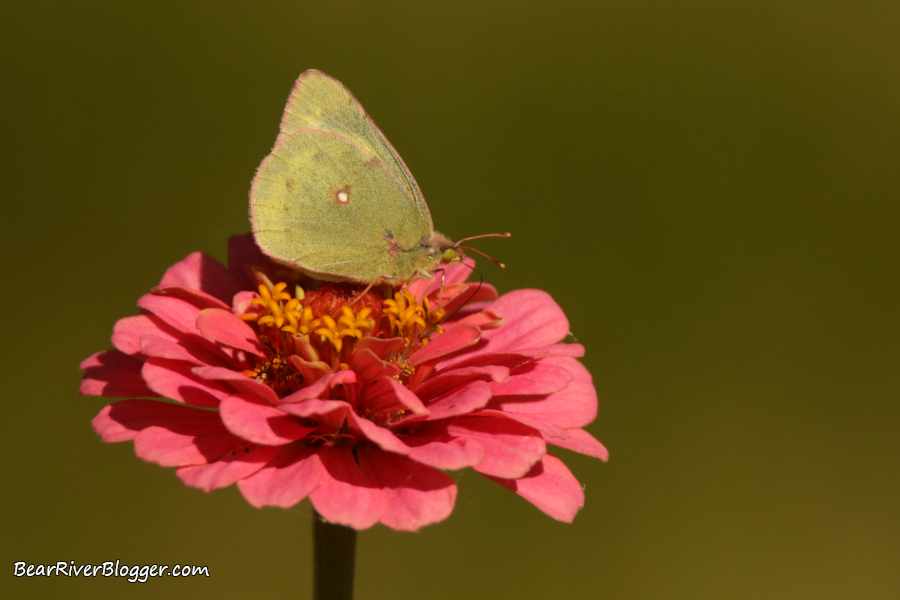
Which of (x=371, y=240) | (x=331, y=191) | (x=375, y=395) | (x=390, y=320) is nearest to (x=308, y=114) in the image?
(x=331, y=191)

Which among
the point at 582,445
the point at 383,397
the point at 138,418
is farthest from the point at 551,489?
the point at 138,418

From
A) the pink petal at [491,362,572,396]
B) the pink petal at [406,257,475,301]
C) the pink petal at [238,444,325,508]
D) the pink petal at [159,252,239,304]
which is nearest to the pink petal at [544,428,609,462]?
the pink petal at [491,362,572,396]

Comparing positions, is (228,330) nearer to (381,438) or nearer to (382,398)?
(382,398)

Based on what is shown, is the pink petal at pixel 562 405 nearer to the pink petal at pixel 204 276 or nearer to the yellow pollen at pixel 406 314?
the yellow pollen at pixel 406 314

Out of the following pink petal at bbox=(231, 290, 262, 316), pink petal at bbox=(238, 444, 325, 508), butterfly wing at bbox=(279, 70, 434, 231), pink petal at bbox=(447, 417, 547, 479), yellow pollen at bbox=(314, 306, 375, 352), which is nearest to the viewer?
pink petal at bbox=(238, 444, 325, 508)

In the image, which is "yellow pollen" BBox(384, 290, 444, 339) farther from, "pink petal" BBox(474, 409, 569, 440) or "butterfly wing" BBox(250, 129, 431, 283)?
"pink petal" BBox(474, 409, 569, 440)

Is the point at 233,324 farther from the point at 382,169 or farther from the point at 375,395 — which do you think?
the point at 382,169
